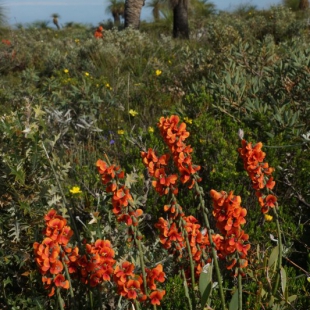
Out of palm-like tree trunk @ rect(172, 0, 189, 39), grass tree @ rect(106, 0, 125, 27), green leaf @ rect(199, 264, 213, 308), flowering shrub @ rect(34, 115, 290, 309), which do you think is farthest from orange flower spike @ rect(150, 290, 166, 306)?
grass tree @ rect(106, 0, 125, 27)

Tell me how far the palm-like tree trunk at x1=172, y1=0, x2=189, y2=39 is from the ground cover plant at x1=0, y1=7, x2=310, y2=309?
7.16 m

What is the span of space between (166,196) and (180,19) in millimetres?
11294

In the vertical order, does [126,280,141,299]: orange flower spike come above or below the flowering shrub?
below

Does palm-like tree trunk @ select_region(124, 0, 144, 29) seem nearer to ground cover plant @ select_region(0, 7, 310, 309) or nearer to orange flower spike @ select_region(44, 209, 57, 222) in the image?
ground cover plant @ select_region(0, 7, 310, 309)

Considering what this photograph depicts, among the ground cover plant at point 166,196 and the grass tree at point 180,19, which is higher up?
the grass tree at point 180,19

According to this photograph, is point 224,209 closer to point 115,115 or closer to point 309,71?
point 309,71

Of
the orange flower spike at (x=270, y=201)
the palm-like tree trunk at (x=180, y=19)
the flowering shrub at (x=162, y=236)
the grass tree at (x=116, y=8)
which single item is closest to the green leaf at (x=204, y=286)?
the flowering shrub at (x=162, y=236)

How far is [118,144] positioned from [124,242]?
1.74 meters

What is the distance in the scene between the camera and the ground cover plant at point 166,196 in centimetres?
170

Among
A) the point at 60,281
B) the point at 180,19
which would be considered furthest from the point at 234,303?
the point at 180,19

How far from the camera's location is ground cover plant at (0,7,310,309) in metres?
1.70

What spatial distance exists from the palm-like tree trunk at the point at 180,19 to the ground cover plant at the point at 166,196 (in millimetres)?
7159

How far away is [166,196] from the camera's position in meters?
1.85

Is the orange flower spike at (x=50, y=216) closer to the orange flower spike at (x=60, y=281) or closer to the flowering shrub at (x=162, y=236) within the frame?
the flowering shrub at (x=162, y=236)
